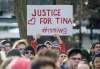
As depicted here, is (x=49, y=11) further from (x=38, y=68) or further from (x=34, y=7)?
(x=38, y=68)

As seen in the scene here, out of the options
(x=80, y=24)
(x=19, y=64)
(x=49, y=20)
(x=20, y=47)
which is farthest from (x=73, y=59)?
(x=80, y=24)

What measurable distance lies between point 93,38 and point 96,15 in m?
5.40

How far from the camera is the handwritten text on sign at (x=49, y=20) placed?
1327cm

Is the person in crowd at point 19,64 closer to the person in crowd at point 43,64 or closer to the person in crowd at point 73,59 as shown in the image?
the person in crowd at point 43,64

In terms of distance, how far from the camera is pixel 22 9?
15.9 meters

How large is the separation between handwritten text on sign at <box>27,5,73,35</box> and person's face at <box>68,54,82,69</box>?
17.8ft

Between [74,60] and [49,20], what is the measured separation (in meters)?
5.77

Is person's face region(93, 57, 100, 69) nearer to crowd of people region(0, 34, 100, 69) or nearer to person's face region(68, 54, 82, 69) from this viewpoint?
crowd of people region(0, 34, 100, 69)

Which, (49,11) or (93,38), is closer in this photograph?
(49,11)

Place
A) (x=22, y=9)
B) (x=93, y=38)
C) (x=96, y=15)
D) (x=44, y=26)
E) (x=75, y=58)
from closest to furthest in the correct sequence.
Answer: (x=75, y=58) → (x=44, y=26) → (x=22, y=9) → (x=93, y=38) → (x=96, y=15)

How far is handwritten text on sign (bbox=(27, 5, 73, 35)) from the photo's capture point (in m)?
13.3

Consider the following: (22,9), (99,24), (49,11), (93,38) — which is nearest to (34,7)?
(49,11)

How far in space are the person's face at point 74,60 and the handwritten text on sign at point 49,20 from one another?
5439 mm

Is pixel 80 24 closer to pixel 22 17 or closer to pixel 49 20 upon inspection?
pixel 22 17
